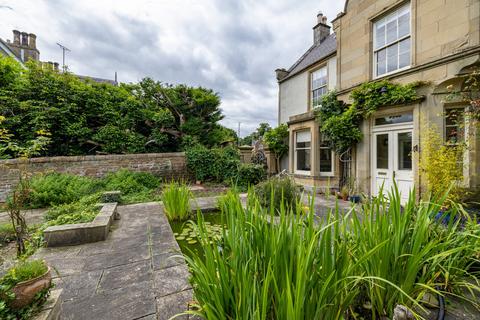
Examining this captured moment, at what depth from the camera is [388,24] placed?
551cm

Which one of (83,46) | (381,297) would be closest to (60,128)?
(83,46)

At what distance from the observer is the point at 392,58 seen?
5.43 m

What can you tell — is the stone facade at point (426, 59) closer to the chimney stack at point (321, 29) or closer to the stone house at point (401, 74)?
the stone house at point (401, 74)

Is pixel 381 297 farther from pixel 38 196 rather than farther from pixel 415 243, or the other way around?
pixel 38 196

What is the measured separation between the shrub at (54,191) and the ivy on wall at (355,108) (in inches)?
286

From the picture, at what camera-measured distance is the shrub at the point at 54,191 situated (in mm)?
5043

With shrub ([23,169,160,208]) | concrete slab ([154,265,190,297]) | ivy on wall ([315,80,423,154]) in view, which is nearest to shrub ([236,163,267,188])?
ivy on wall ([315,80,423,154])

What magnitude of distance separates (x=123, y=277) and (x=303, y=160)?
7.03m

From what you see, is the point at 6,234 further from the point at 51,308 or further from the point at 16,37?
the point at 16,37

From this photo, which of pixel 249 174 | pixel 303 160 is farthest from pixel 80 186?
pixel 303 160

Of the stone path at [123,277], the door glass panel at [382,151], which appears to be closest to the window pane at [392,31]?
the door glass panel at [382,151]

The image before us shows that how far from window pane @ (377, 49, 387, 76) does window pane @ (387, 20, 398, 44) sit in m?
0.29

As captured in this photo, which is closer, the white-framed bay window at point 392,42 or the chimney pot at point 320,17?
the white-framed bay window at point 392,42

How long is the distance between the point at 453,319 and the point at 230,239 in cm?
142
